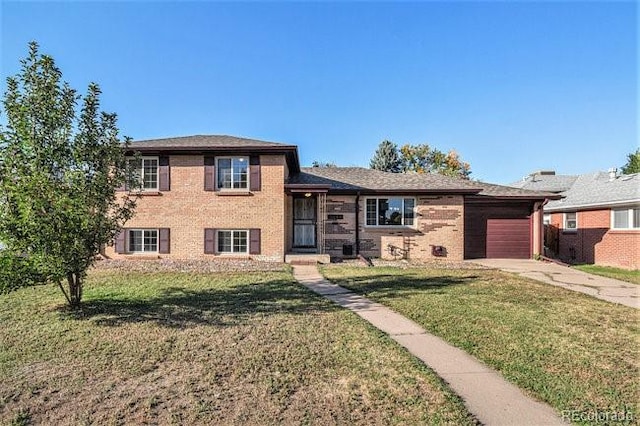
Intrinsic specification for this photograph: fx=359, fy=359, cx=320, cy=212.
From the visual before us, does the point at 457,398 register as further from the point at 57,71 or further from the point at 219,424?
the point at 57,71

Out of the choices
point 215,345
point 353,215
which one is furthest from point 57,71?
point 353,215

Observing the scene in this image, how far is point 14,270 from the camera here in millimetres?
5844

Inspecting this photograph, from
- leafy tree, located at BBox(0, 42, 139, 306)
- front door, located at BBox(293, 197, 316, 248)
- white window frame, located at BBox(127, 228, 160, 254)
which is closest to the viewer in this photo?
leafy tree, located at BBox(0, 42, 139, 306)

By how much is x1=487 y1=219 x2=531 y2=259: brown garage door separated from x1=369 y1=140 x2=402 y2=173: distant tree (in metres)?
26.1

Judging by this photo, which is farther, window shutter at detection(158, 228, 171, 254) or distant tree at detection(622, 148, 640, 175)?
distant tree at detection(622, 148, 640, 175)

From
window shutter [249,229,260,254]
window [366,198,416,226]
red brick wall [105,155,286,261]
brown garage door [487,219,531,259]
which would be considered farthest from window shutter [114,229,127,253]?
brown garage door [487,219,531,259]

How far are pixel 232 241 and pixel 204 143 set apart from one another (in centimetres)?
393

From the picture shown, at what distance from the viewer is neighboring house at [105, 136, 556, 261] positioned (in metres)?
13.6

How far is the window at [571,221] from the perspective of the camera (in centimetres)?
1669

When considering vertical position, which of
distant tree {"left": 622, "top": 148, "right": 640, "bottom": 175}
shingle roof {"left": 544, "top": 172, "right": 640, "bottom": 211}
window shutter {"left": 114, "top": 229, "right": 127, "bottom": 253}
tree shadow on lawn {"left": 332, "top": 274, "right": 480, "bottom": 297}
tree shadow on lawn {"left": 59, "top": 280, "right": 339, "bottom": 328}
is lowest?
tree shadow on lawn {"left": 332, "top": 274, "right": 480, "bottom": 297}

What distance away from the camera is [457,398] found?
3375 millimetres

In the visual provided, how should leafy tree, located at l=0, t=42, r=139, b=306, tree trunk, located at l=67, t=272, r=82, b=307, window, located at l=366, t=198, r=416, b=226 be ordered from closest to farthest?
1. leafy tree, located at l=0, t=42, r=139, b=306
2. tree trunk, located at l=67, t=272, r=82, b=307
3. window, located at l=366, t=198, r=416, b=226

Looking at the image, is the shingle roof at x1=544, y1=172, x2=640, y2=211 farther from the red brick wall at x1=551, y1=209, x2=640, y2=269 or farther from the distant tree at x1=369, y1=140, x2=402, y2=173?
the distant tree at x1=369, y1=140, x2=402, y2=173

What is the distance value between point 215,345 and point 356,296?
3930 mm
